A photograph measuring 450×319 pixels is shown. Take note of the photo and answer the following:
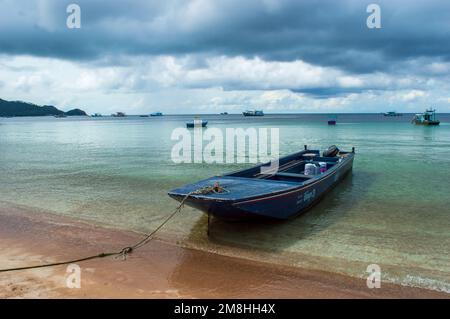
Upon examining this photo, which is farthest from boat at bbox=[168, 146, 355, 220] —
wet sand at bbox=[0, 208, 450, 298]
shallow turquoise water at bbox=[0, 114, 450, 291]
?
wet sand at bbox=[0, 208, 450, 298]

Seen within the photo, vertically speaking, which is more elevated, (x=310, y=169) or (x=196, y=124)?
(x=196, y=124)

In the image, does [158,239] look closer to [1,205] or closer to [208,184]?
[208,184]

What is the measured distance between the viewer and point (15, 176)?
1928 centimetres

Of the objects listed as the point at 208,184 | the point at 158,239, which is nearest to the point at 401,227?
the point at 208,184

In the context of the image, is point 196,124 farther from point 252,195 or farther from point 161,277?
point 161,277

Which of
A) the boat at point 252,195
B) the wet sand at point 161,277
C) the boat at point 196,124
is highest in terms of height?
the boat at point 196,124

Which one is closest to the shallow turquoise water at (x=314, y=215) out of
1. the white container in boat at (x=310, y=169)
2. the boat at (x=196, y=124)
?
the white container in boat at (x=310, y=169)

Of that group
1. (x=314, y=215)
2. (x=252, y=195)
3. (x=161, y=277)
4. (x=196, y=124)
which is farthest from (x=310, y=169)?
(x=196, y=124)

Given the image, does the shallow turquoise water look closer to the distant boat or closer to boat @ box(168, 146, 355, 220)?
boat @ box(168, 146, 355, 220)

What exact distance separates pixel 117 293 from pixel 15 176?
54.0ft

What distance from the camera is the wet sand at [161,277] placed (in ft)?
20.7

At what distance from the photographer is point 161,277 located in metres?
6.98

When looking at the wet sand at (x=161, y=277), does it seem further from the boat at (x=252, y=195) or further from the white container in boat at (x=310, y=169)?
the white container in boat at (x=310, y=169)

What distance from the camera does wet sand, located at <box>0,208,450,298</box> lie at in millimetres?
6316
